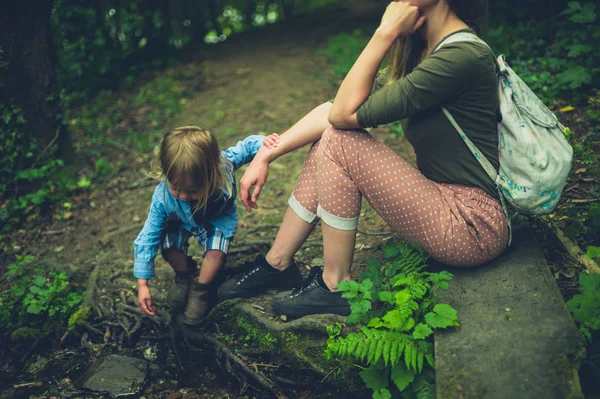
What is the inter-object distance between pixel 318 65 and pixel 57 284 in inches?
185

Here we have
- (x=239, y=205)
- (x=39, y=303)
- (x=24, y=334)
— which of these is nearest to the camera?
(x=24, y=334)

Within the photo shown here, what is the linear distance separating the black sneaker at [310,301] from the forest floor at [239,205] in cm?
19

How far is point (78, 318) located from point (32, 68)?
2.58m

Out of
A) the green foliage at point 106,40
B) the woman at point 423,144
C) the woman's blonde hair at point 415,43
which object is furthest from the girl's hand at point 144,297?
the green foliage at point 106,40

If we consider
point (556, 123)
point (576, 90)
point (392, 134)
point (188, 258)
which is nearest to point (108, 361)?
point (188, 258)

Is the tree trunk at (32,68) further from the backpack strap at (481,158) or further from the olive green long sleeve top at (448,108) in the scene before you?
the backpack strap at (481,158)

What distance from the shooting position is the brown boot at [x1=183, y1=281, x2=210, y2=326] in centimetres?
328

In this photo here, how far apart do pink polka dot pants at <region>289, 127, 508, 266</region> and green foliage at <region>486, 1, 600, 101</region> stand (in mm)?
2324

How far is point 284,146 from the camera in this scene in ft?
9.93

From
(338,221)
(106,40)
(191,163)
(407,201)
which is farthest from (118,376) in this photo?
(106,40)

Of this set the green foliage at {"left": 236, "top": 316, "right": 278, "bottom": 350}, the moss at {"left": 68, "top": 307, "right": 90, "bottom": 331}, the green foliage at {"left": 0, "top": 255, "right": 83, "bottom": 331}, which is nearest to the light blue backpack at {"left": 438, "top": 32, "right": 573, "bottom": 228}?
the green foliage at {"left": 236, "top": 316, "right": 278, "bottom": 350}

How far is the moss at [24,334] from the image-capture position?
3.48 meters

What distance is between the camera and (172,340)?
332cm

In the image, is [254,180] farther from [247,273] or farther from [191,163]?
[247,273]
